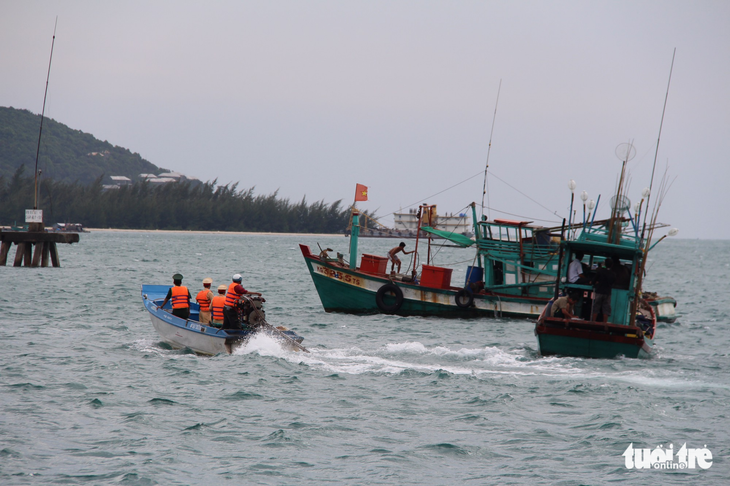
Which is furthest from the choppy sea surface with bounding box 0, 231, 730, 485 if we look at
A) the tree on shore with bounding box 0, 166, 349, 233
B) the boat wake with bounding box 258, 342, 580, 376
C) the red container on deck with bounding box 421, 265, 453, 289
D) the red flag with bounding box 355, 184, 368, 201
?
the tree on shore with bounding box 0, 166, 349, 233

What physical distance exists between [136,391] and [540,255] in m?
16.3

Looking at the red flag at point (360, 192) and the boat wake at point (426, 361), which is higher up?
the red flag at point (360, 192)

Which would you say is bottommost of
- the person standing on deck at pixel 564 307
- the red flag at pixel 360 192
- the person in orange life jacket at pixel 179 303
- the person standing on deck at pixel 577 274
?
the person in orange life jacket at pixel 179 303

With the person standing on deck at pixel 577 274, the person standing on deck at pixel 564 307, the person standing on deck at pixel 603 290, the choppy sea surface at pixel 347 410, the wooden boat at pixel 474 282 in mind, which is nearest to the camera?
the choppy sea surface at pixel 347 410

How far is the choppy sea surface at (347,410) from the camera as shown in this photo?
11.0 meters

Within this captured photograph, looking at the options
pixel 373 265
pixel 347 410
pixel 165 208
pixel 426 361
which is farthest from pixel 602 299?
pixel 165 208

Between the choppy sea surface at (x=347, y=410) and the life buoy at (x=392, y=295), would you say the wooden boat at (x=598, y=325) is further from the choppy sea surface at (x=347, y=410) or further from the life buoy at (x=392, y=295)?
the life buoy at (x=392, y=295)

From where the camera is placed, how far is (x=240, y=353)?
18297mm

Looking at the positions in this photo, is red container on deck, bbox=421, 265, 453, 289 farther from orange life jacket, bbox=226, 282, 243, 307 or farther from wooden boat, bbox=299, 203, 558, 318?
orange life jacket, bbox=226, 282, 243, 307

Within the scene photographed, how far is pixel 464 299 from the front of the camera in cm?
2723

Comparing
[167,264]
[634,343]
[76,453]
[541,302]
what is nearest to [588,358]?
[634,343]

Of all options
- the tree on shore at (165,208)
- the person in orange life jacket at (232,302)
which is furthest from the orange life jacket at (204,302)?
the tree on shore at (165,208)

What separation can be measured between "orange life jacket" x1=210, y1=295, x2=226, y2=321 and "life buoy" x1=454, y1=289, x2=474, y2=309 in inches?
438

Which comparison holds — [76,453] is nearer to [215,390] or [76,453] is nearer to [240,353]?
[215,390]
